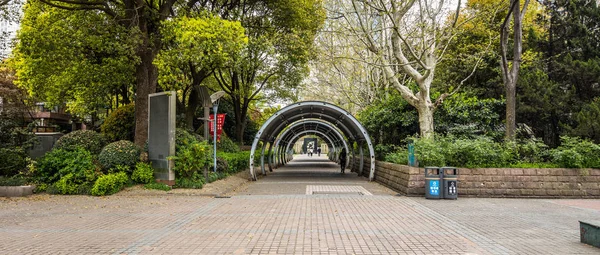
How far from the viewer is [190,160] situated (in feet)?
45.4

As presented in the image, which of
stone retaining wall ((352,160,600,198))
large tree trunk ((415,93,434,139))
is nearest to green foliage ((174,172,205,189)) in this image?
stone retaining wall ((352,160,600,198))

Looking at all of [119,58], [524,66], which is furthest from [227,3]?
[524,66]

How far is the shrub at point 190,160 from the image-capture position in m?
13.9

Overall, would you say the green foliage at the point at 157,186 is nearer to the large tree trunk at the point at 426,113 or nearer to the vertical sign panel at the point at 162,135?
the vertical sign panel at the point at 162,135

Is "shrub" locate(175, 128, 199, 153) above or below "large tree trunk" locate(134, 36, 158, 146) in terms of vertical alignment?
below

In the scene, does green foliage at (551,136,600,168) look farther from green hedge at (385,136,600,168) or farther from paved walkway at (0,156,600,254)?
paved walkway at (0,156,600,254)

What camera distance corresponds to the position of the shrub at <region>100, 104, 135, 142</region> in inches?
785

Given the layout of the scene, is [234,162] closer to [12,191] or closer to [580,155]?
[12,191]

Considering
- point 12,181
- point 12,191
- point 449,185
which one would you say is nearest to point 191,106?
point 12,181

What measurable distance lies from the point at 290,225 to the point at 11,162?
10.1 metres

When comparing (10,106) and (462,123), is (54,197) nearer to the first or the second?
(10,106)

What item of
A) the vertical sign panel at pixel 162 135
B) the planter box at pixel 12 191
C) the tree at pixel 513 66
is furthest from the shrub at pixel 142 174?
the tree at pixel 513 66

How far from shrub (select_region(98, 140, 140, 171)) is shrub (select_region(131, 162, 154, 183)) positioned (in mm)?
331

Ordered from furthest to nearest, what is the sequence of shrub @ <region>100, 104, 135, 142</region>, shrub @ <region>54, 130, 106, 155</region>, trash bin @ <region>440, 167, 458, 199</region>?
shrub @ <region>100, 104, 135, 142</region>
shrub @ <region>54, 130, 106, 155</region>
trash bin @ <region>440, 167, 458, 199</region>
